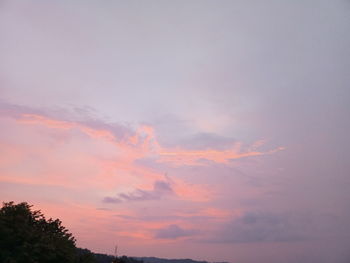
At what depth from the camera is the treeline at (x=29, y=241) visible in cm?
3544

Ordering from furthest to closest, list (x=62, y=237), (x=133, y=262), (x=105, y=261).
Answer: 1. (x=133, y=262)
2. (x=105, y=261)
3. (x=62, y=237)

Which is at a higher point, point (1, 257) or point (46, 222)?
point (46, 222)

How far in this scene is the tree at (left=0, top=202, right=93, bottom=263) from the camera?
116 ft

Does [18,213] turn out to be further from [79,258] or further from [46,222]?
[79,258]

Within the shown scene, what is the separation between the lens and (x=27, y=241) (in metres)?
36.8

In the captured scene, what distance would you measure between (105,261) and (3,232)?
487 feet

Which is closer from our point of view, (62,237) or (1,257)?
(1,257)

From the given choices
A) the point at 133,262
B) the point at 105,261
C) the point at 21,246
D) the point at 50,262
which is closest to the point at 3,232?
the point at 21,246

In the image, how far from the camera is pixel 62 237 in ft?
139

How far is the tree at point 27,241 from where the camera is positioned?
35.4 metres

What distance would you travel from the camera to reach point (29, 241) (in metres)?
37.0

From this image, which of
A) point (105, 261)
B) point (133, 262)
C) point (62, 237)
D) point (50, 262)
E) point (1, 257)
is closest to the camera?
point (1, 257)

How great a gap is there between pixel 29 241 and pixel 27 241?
10.0 inches

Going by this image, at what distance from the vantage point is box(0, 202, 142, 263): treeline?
3544 centimetres
